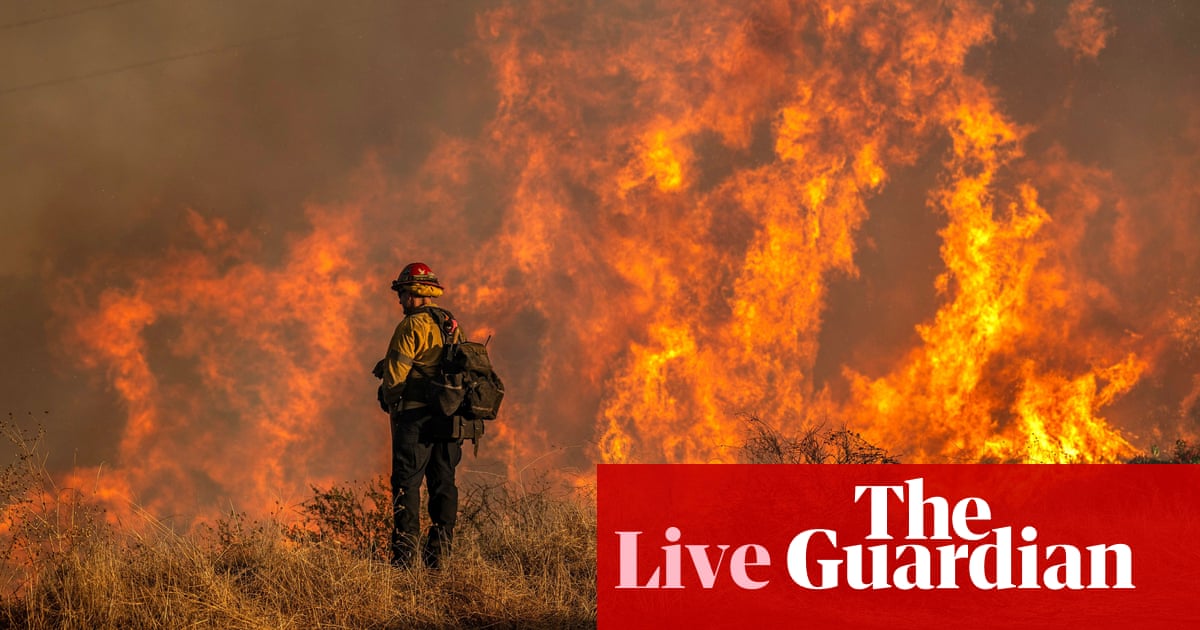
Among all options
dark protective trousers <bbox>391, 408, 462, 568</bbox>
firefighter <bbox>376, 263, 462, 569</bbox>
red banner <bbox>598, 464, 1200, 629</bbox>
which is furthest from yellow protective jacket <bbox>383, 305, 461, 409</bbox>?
red banner <bbox>598, 464, 1200, 629</bbox>

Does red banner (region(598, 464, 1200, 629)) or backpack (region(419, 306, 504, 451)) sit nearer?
red banner (region(598, 464, 1200, 629))

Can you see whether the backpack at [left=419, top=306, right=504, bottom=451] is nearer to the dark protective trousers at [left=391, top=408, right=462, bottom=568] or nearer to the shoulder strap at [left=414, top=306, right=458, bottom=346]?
the shoulder strap at [left=414, top=306, right=458, bottom=346]

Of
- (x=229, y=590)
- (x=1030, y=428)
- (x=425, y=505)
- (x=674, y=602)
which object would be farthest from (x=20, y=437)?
(x=1030, y=428)

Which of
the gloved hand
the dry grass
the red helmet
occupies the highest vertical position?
the red helmet

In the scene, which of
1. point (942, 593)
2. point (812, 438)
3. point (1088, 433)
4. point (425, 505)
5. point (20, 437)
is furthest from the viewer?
point (1088, 433)

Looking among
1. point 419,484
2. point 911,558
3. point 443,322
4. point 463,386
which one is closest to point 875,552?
point 911,558

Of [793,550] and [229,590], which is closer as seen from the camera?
[229,590]

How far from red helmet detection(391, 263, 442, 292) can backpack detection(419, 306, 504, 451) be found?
0.26 meters

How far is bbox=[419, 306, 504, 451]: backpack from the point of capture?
Answer: 931 cm

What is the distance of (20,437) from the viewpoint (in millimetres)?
8023

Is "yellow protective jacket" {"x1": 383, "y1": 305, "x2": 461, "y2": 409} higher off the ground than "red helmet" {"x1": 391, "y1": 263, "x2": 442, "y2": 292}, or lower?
lower

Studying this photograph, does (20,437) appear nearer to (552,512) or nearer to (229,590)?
(229,590)

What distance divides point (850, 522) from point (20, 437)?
7419mm

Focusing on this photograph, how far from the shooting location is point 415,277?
31.7ft
